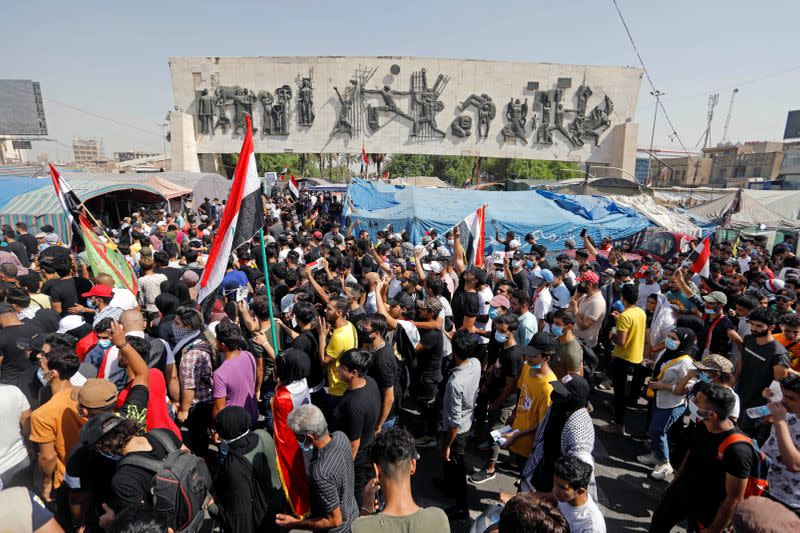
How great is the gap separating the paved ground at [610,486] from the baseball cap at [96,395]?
2.70m

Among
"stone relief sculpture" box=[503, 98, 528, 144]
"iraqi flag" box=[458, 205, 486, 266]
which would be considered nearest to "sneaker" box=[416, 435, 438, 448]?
"iraqi flag" box=[458, 205, 486, 266]

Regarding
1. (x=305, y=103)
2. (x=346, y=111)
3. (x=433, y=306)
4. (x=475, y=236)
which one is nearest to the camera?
(x=433, y=306)

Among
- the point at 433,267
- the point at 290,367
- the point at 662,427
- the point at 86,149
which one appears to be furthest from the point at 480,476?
the point at 86,149

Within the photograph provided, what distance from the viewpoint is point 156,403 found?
125 inches

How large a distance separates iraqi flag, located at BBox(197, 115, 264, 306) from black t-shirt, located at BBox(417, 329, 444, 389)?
193 centimetres

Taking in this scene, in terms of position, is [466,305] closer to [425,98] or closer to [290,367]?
[290,367]

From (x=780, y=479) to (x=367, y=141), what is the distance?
32.3 m

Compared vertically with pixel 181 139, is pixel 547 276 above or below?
below

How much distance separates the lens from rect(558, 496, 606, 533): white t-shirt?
2.21 meters

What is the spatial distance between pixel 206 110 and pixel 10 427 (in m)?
32.9

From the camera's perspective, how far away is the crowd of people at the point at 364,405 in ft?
7.69

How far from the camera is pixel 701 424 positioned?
9.29ft

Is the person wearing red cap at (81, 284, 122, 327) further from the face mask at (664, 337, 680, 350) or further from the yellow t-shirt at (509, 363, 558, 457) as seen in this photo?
the face mask at (664, 337, 680, 350)

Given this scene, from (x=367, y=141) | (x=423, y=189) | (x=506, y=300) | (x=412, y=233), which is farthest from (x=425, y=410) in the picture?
(x=367, y=141)
